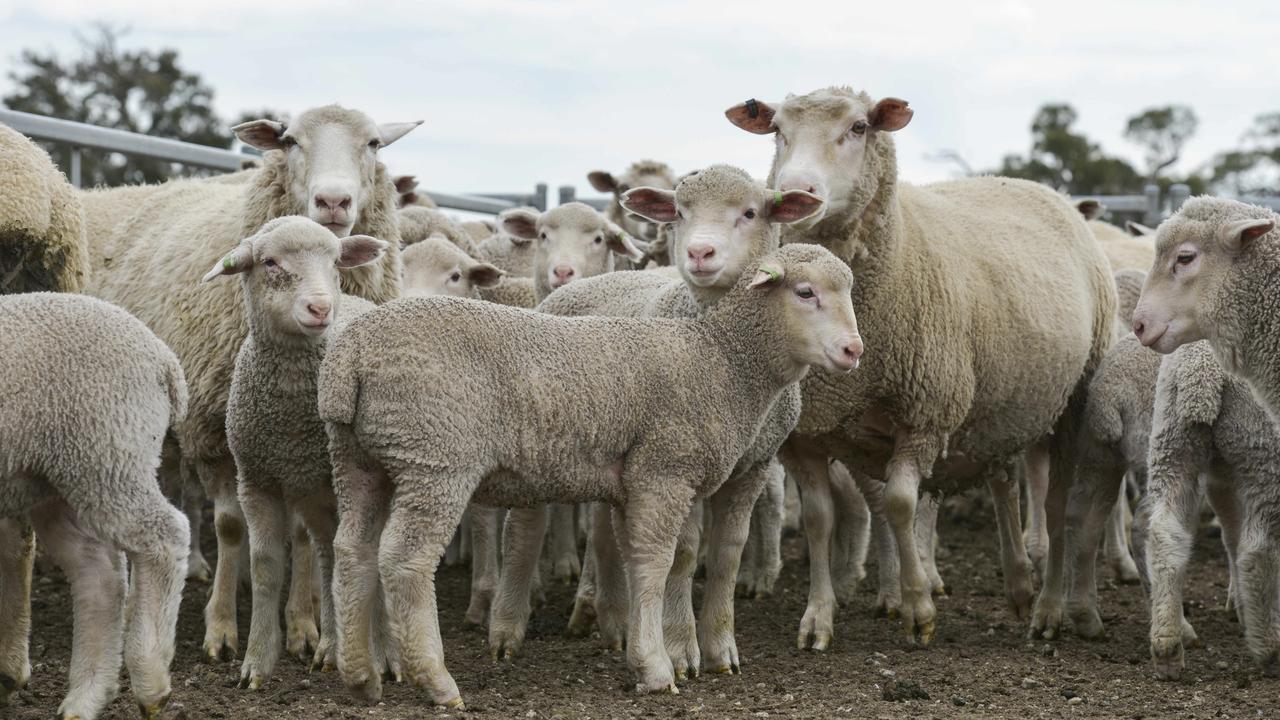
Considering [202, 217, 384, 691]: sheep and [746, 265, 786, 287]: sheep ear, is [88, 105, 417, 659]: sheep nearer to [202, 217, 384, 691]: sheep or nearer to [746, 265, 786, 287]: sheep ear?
[202, 217, 384, 691]: sheep

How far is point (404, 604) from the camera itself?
4.80 meters

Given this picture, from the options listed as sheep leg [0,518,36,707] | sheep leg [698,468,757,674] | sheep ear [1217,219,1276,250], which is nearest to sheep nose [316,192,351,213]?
sheep leg [0,518,36,707]

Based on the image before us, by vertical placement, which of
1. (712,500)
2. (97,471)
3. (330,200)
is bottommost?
(712,500)

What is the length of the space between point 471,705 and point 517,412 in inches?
36.3

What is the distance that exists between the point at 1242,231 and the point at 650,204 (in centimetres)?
227

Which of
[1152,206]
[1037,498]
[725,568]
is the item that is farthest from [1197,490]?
[1152,206]

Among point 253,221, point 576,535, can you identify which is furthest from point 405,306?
point 576,535

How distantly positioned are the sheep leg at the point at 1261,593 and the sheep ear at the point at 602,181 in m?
5.33

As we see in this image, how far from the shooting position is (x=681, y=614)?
579cm

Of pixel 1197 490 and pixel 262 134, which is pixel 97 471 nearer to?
pixel 262 134

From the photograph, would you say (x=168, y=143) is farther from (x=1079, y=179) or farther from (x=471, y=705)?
(x=1079, y=179)

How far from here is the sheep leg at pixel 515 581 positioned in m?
6.12

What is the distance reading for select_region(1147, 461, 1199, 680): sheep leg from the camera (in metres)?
5.78

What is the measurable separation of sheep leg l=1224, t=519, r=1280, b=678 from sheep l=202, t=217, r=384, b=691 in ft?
10.8
